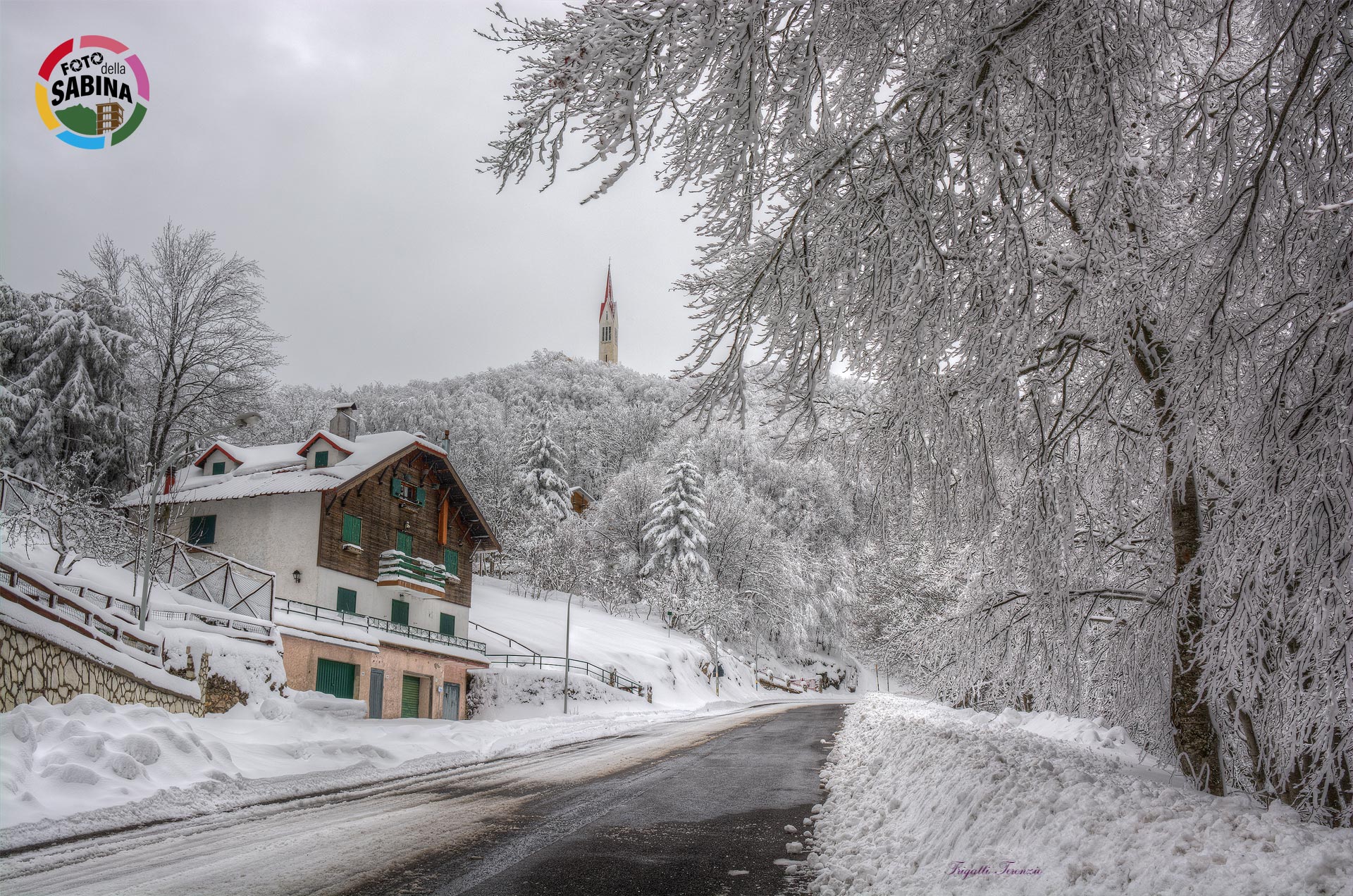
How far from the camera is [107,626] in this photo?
516 inches

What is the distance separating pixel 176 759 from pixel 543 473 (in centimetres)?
5338

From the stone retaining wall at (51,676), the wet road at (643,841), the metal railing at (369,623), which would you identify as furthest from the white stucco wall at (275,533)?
the wet road at (643,841)

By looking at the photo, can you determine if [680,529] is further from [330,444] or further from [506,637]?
[330,444]

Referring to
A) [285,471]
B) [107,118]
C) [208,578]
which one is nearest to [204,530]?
[285,471]

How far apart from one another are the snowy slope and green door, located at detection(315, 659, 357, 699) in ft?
38.8

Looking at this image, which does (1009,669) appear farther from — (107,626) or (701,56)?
(107,626)

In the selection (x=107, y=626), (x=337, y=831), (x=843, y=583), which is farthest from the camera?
(x=843, y=583)

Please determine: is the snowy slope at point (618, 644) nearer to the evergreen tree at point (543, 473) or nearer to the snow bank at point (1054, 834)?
the evergreen tree at point (543, 473)

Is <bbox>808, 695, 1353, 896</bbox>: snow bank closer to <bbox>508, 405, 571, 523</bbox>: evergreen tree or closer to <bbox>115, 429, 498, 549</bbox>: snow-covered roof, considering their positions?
<bbox>115, 429, 498, 549</bbox>: snow-covered roof

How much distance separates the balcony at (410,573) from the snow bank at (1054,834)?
76.3 feet

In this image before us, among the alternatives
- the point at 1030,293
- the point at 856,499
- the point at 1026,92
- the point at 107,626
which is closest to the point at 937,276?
the point at 1030,293

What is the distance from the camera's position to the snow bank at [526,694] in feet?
97.3

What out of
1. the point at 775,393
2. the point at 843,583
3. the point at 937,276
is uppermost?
the point at 937,276

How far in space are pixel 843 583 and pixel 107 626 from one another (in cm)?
4804
